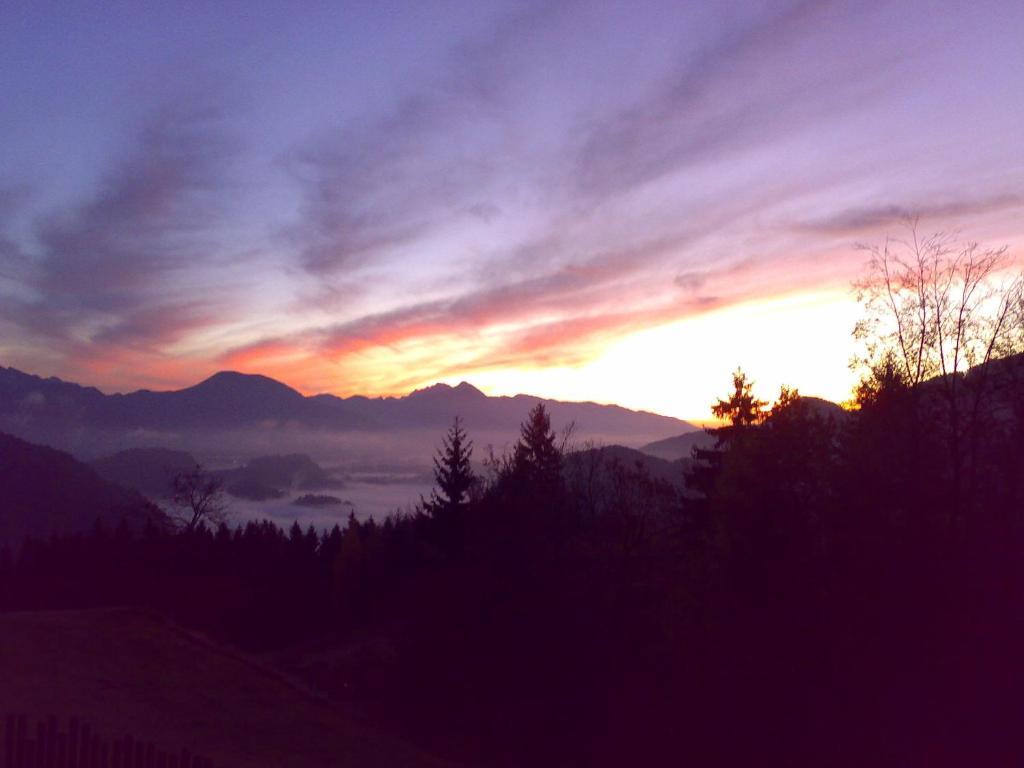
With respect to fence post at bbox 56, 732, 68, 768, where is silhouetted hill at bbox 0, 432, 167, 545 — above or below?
above

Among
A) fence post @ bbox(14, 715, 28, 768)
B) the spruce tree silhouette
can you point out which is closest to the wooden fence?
fence post @ bbox(14, 715, 28, 768)

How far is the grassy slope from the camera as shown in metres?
12.2

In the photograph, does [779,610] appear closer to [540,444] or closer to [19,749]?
[19,749]

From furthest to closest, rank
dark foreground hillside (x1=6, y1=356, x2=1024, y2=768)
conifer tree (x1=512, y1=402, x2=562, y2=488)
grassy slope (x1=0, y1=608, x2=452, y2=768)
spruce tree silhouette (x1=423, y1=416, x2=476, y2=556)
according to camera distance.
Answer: spruce tree silhouette (x1=423, y1=416, x2=476, y2=556) → conifer tree (x1=512, y1=402, x2=562, y2=488) → dark foreground hillside (x1=6, y1=356, x2=1024, y2=768) → grassy slope (x1=0, y1=608, x2=452, y2=768)

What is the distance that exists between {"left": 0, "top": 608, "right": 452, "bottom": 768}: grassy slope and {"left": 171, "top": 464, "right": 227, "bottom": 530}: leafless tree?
3842 cm

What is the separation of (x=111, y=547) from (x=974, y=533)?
164 feet

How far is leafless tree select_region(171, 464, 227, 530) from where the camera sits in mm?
54688

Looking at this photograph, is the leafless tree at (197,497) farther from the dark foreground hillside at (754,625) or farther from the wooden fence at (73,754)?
the wooden fence at (73,754)

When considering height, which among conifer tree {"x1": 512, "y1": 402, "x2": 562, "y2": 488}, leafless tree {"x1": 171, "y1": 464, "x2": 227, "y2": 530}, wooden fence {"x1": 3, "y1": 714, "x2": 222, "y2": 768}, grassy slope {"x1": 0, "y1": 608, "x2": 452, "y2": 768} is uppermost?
conifer tree {"x1": 512, "y1": 402, "x2": 562, "y2": 488}

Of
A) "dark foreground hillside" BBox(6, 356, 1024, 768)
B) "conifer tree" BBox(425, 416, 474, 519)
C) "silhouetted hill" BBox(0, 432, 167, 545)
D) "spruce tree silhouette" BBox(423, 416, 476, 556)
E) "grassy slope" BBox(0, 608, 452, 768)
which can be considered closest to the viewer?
"grassy slope" BBox(0, 608, 452, 768)

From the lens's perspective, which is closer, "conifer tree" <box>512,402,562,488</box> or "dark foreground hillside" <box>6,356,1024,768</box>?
"dark foreground hillside" <box>6,356,1024,768</box>

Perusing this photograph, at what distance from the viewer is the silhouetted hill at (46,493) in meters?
118

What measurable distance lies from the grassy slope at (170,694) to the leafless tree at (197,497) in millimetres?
38421

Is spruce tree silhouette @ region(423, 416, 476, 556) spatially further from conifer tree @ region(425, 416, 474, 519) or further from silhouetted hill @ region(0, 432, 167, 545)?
silhouetted hill @ region(0, 432, 167, 545)
